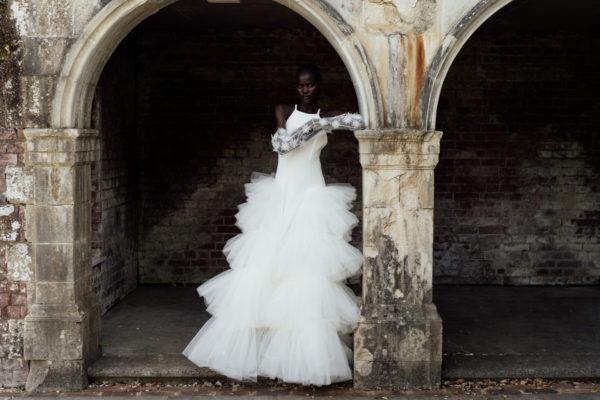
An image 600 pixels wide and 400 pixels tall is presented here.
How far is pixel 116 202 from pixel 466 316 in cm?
400

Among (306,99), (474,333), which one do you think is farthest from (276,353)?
(474,333)

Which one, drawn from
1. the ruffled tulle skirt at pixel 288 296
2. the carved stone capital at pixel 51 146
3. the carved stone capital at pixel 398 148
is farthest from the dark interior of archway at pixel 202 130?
the carved stone capital at pixel 398 148

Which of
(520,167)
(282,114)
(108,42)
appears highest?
(108,42)

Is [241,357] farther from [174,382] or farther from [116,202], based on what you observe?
[116,202]

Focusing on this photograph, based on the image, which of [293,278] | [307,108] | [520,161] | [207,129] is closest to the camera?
[293,278]

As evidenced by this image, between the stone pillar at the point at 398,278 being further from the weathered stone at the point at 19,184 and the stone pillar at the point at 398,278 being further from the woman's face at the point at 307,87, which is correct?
the weathered stone at the point at 19,184

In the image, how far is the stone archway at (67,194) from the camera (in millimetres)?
4898

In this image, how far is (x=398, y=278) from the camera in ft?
16.3

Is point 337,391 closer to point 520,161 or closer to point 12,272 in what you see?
point 12,272

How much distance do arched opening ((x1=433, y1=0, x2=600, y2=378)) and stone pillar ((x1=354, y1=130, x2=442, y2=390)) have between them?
2.90 m

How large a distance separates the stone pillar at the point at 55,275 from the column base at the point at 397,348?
86.7 inches

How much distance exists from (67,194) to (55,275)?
64 cm

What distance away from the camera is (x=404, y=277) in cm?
497

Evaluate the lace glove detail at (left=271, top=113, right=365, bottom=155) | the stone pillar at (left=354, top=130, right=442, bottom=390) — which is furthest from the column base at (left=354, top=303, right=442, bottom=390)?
the lace glove detail at (left=271, top=113, right=365, bottom=155)
